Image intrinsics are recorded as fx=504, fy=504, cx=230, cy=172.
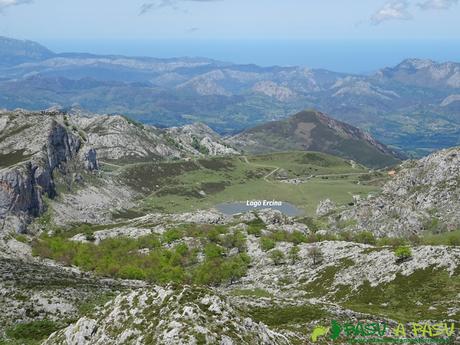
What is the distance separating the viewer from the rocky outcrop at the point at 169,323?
157 feet

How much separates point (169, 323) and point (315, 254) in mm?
110406

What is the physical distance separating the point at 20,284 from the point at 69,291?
Result: 924cm

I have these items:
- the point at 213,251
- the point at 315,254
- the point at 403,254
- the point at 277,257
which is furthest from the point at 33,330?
the point at 213,251

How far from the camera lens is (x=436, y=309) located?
8806cm

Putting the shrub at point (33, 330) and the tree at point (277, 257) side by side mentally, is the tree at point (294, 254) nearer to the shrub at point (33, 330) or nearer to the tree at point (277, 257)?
the tree at point (277, 257)

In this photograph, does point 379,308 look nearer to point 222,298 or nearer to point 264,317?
point 264,317

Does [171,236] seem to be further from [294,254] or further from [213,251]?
[294,254]

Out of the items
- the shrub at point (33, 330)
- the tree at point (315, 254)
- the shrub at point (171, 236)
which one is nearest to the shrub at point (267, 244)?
the tree at point (315, 254)

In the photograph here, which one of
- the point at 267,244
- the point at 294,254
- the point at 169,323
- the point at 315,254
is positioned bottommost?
the point at 267,244

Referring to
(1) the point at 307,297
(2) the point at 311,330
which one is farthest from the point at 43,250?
(2) the point at 311,330

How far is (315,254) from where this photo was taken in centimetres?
15450

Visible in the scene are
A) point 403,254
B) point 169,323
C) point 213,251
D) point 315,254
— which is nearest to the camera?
point 169,323

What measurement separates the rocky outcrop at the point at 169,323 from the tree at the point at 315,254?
9868 cm

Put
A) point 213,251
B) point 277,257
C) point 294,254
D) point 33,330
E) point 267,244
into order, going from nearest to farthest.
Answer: point 33,330 → point 294,254 → point 277,257 → point 213,251 → point 267,244
